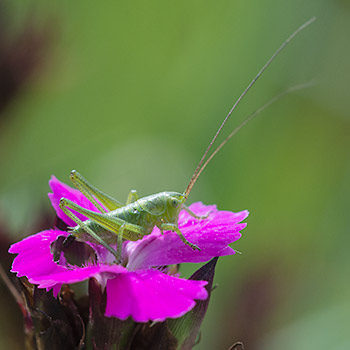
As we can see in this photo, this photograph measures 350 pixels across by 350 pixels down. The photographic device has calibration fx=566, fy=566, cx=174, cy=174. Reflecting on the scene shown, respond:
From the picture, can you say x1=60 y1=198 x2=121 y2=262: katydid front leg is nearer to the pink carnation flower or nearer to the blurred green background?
the pink carnation flower

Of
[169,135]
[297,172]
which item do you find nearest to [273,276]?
[297,172]

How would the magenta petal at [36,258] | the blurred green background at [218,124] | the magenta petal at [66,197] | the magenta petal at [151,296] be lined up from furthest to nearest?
the blurred green background at [218,124] < the magenta petal at [66,197] < the magenta petal at [36,258] < the magenta petal at [151,296]

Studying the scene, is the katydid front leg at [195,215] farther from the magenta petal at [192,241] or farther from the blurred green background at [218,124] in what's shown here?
the blurred green background at [218,124]

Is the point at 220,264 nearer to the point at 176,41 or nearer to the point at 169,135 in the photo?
the point at 169,135

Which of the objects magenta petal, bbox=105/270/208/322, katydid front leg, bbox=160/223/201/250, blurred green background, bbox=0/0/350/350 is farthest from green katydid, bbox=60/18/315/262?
blurred green background, bbox=0/0/350/350

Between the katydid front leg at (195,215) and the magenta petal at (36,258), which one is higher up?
the katydid front leg at (195,215)

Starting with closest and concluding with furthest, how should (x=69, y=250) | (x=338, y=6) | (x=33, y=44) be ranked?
1. (x=69, y=250)
2. (x=33, y=44)
3. (x=338, y=6)

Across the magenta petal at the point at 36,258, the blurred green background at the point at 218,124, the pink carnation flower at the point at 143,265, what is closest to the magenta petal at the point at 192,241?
the pink carnation flower at the point at 143,265

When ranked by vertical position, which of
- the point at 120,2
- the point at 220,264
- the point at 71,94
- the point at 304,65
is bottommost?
the point at 220,264
